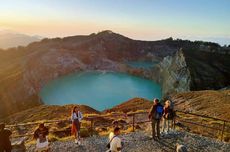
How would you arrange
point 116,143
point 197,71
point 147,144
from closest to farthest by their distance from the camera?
point 116,143
point 147,144
point 197,71

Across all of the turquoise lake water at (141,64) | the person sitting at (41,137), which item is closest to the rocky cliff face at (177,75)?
the turquoise lake water at (141,64)

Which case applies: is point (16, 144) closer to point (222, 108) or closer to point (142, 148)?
point (142, 148)

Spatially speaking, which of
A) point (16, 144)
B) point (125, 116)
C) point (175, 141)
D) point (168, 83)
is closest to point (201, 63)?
point (168, 83)

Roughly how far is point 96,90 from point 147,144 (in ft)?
247

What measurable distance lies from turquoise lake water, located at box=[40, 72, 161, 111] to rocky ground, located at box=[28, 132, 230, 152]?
4925 centimetres

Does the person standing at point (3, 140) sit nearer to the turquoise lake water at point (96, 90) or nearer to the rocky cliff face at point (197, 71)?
the turquoise lake water at point (96, 90)

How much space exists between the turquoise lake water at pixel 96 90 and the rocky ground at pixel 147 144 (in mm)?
49254

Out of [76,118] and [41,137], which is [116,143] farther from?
[76,118]

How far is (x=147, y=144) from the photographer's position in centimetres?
1619

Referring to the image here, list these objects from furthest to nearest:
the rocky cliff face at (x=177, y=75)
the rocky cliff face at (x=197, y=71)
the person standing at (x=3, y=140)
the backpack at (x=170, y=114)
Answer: the rocky cliff face at (x=177, y=75) < the rocky cliff face at (x=197, y=71) < the backpack at (x=170, y=114) < the person standing at (x=3, y=140)

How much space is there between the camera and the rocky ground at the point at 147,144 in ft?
51.4

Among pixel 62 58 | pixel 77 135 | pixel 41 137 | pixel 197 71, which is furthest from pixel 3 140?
pixel 62 58

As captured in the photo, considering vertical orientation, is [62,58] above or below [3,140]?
below

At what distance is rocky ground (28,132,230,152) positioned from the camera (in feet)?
51.4
